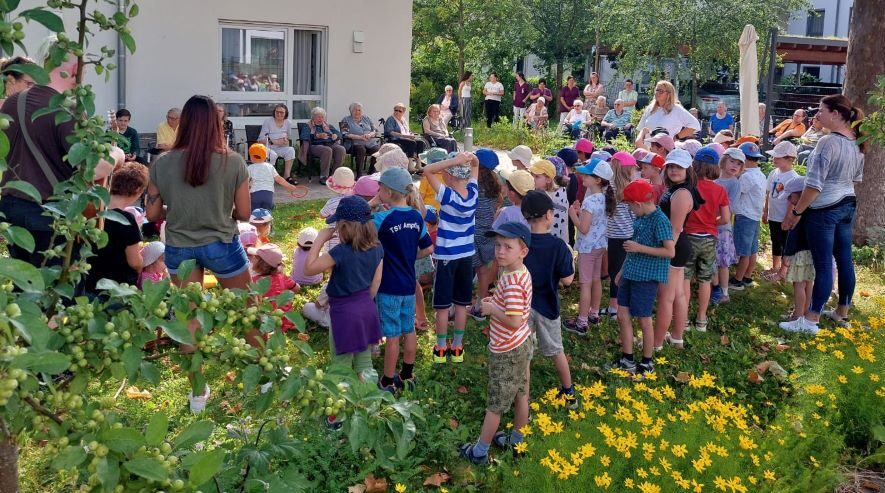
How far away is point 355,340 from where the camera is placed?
4.81 m

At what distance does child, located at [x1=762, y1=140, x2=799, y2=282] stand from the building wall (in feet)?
27.9

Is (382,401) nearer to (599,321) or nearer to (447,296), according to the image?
(447,296)

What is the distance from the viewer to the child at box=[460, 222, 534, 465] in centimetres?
447

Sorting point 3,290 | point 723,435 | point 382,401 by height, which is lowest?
point 723,435

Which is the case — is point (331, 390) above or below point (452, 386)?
above

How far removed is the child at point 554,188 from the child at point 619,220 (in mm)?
421

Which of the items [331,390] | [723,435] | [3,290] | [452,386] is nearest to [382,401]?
[331,390]

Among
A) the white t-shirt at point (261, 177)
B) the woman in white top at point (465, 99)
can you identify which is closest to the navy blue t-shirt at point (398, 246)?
the white t-shirt at point (261, 177)

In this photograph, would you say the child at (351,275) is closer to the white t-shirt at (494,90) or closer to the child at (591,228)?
the child at (591,228)

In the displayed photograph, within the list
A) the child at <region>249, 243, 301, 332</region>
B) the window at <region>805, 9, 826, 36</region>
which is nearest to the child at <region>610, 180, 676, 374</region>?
the child at <region>249, 243, 301, 332</region>

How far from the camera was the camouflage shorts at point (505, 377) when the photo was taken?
4.51 meters

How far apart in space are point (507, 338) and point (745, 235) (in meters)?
4.32

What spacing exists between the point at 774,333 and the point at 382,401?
571 centimetres

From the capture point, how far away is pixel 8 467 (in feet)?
7.04
